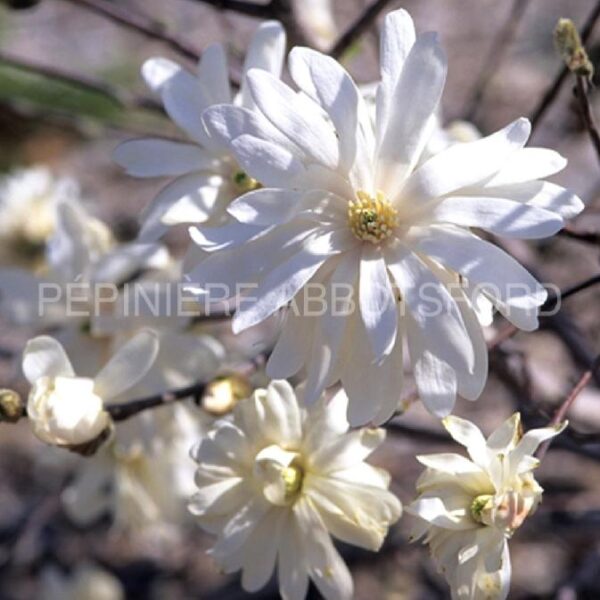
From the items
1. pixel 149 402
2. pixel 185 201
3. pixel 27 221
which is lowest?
pixel 27 221

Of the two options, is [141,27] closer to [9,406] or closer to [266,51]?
[266,51]

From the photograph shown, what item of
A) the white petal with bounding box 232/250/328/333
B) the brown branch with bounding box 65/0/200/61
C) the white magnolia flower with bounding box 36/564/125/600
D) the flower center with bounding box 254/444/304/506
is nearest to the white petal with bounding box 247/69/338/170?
the white petal with bounding box 232/250/328/333

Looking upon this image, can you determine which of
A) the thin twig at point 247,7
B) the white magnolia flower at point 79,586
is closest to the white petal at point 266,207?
the thin twig at point 247,7

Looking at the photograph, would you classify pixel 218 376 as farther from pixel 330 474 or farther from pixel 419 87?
pixel 419 87

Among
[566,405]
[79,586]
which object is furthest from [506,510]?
[79,586]

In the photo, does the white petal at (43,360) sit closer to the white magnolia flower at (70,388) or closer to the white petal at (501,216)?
the white magnolia flower at (70,388)

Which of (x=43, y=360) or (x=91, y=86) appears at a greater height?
(x=43, y=360)
